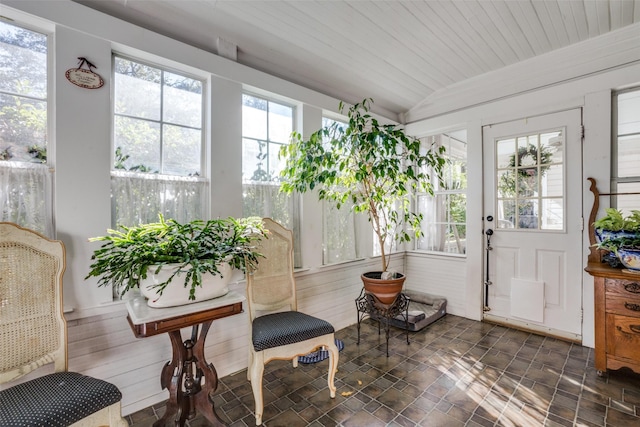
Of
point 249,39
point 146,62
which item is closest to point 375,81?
point 249,39


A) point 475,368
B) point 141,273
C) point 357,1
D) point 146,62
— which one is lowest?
point 475,368

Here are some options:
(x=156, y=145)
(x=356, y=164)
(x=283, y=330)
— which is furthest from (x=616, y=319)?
(x=156, y=145)

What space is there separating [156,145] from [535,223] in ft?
11.7

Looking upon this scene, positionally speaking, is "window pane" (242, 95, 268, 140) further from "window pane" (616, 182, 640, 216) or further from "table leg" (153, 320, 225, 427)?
"window pane" (616, 182, 640, 216)

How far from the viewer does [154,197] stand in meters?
1.99

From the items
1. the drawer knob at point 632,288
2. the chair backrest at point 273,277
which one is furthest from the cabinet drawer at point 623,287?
the chair backrest at point 273,277

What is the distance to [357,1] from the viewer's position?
6.56 ft

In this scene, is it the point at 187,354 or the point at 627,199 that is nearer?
the point at 187,354

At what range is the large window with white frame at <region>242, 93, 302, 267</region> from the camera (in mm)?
2520

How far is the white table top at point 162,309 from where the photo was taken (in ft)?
4.62

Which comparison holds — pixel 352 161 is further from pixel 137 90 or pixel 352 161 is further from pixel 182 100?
pixel 137 90

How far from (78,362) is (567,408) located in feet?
9.93

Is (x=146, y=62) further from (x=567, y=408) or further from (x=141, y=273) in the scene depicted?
(x=567, y=408)

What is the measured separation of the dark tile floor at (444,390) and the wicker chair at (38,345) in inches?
26.1
